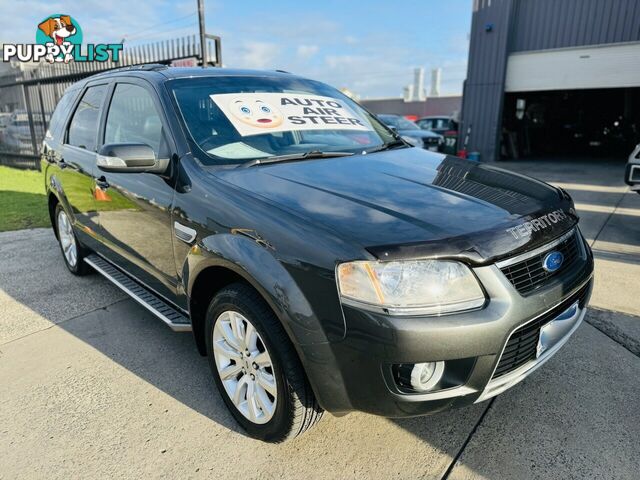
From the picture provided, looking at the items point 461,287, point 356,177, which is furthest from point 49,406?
point 461,287

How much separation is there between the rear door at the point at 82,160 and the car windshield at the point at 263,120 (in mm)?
1164

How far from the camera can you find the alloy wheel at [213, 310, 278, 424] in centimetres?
213

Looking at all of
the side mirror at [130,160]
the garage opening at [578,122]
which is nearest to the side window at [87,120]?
the side mirror at [130,160]

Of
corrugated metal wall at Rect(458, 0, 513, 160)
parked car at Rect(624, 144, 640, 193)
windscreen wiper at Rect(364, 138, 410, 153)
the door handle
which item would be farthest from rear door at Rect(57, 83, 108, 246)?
corrugated metal wall at Rect(458, 0, 513, 160)

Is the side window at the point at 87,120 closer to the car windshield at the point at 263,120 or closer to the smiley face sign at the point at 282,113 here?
the car windshield at the point at 263,120

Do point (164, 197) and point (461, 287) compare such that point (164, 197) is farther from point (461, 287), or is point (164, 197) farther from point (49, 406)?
point (461, 287)

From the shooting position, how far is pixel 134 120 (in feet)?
10.4

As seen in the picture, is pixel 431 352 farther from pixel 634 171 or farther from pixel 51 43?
pixel 51 43

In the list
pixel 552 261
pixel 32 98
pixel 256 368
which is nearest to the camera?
pixel 552 261

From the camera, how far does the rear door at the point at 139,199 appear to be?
2.67 metres

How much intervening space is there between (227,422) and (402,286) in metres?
1.31

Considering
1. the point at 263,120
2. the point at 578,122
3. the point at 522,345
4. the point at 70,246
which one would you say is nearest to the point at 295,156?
the point at 263,120

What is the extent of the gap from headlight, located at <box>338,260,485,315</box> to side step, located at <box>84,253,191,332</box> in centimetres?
130

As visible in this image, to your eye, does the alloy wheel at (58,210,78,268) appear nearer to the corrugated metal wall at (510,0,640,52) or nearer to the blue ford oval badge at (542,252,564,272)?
the blue ford oval badge at (542,252,564,272)
